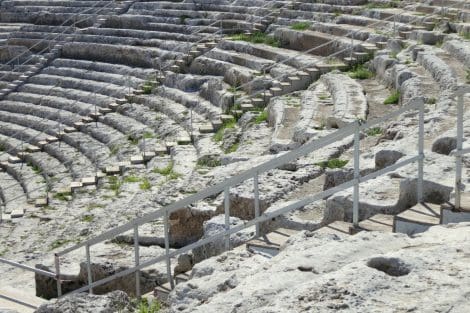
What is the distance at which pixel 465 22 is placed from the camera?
16719 millimetres

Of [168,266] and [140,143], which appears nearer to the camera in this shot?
[168,266]

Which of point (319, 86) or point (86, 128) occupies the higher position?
point (319, 86)

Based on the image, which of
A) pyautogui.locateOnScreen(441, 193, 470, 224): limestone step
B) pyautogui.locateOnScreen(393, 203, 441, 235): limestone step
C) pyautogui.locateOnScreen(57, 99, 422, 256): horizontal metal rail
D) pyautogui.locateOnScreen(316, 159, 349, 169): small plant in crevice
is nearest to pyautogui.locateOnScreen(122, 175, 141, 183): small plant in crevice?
pyautogui.locateOnScreen(316, 159, 349, 169): small plant in crevice

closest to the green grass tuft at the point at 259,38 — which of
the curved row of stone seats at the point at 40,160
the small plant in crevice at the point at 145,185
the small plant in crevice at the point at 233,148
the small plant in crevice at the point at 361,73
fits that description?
the small plant in crevice at the point at 361,73

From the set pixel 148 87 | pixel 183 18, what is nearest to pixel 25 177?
pixel 148 87

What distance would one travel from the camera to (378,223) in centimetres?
703

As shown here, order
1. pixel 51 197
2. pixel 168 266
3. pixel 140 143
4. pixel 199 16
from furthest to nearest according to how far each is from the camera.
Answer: pixel 199 16 < pixel 140 143 < pixel 51 197 < pixel 168 266

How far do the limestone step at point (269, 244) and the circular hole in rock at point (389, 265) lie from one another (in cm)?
160

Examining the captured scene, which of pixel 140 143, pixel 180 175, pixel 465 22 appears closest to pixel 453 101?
pixel 180 175

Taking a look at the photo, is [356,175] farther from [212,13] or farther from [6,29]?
[6,29]

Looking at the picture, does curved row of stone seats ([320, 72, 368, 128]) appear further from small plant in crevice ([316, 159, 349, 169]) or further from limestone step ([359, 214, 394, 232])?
limestone step ([359, 214, 394, 232])

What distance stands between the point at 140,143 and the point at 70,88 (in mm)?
5536

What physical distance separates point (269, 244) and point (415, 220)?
48.3 inches

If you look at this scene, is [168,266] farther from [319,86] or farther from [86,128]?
[86,128]
